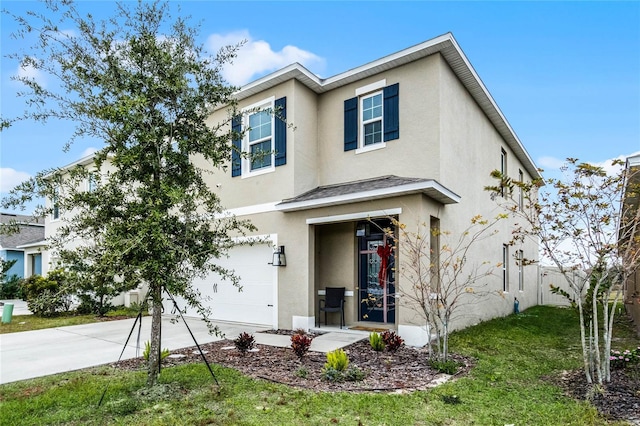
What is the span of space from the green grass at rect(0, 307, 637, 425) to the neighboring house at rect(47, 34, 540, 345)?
299 centimetres

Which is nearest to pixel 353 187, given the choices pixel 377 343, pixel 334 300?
pixel 334 300

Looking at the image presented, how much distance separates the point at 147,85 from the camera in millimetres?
5238

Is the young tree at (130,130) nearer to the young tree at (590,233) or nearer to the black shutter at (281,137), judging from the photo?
the young tree at (590,233)

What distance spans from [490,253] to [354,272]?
16.1ft

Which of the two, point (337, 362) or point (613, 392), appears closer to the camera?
point (613, 392)

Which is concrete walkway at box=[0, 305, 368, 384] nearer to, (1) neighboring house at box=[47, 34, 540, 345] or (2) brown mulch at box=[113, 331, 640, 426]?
(2) brown mulch at box=[113, 331, 640, 426]

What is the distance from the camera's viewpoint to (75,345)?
8828mm

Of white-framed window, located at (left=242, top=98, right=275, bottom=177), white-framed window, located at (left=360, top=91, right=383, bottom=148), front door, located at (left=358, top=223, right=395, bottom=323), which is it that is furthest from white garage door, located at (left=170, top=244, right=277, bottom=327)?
white-framed window, located at (left=360, top=91, right=383, bottom=148)

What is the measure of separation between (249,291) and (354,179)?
14.2 feet

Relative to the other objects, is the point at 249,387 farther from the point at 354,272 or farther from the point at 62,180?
the point at 354,272

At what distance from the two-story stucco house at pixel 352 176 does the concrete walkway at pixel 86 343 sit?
1108 millimetres

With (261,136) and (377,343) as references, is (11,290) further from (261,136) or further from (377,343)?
(377,343)

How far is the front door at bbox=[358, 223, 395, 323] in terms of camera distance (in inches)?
396

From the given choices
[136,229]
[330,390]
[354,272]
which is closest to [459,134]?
[354,272]
